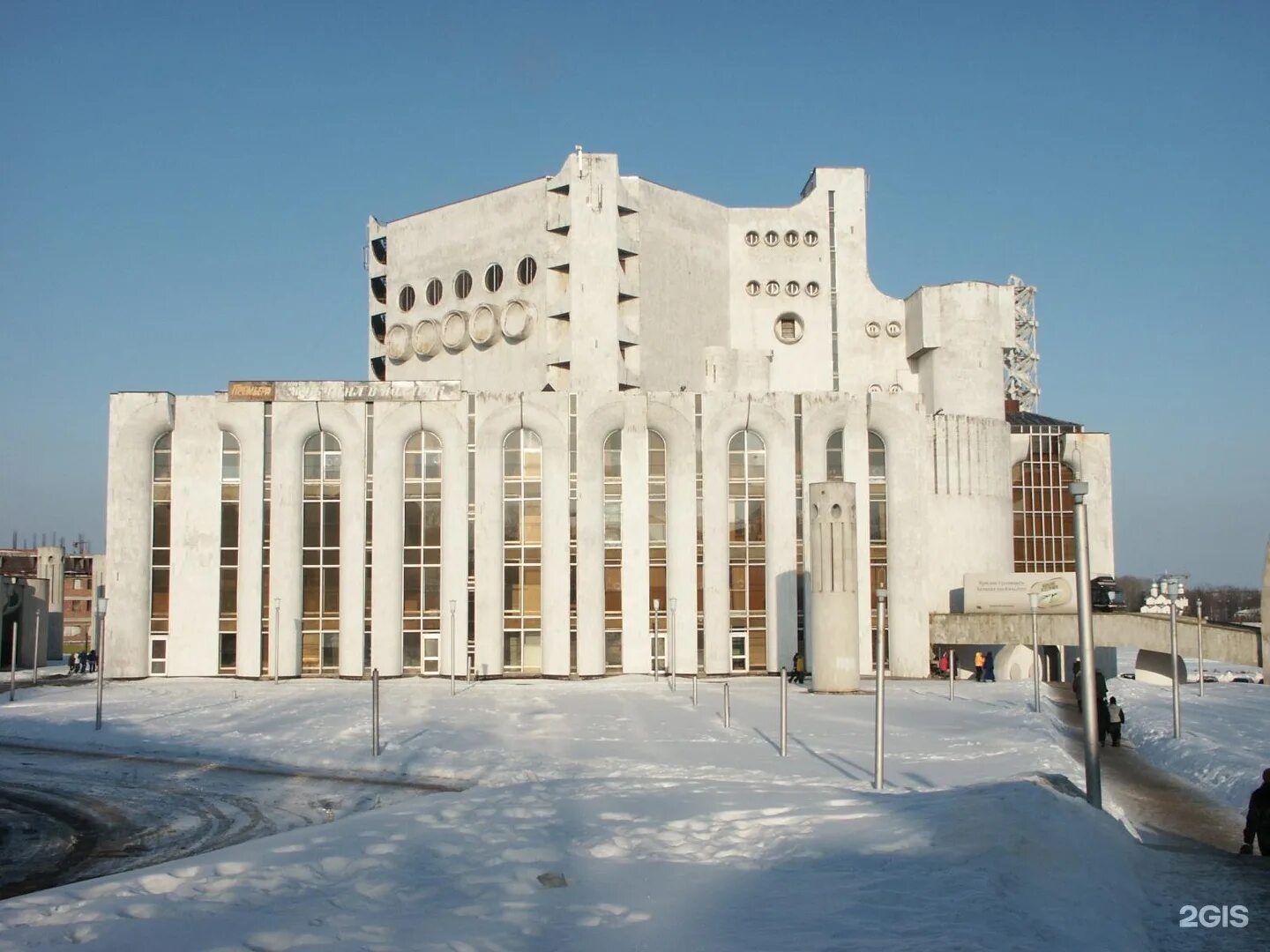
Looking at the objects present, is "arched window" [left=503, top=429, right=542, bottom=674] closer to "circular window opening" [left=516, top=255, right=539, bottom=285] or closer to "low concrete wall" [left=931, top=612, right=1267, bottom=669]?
"circular window opening" [left=516, top=255, right=539, bottom=285]

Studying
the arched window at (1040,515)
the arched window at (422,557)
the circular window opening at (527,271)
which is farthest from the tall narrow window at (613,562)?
the arched window at (1040,515)

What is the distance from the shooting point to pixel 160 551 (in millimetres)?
56531

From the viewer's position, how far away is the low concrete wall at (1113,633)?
176 feet

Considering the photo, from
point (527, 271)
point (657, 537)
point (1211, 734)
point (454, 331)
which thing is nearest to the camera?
point (1211, 734)

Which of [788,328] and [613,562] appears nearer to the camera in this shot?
[613,562]

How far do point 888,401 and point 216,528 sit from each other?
104 feet

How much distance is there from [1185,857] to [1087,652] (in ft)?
11.8

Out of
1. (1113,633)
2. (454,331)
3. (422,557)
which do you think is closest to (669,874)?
A: (422,557)

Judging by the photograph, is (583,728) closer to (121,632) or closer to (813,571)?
(813,571)

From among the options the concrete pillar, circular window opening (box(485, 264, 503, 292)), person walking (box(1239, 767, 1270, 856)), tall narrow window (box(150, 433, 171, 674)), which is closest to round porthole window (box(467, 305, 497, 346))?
circular window opening (box(485, 264, 503, 292))

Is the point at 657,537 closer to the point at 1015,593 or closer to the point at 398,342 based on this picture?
the point at 1015,593

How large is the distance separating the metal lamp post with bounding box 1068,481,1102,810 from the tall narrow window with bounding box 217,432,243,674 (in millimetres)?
45105

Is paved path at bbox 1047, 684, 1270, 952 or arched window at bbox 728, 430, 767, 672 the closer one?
paved path at bbox 1047, 684, 1270, 952

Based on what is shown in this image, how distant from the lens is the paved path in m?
12.1
